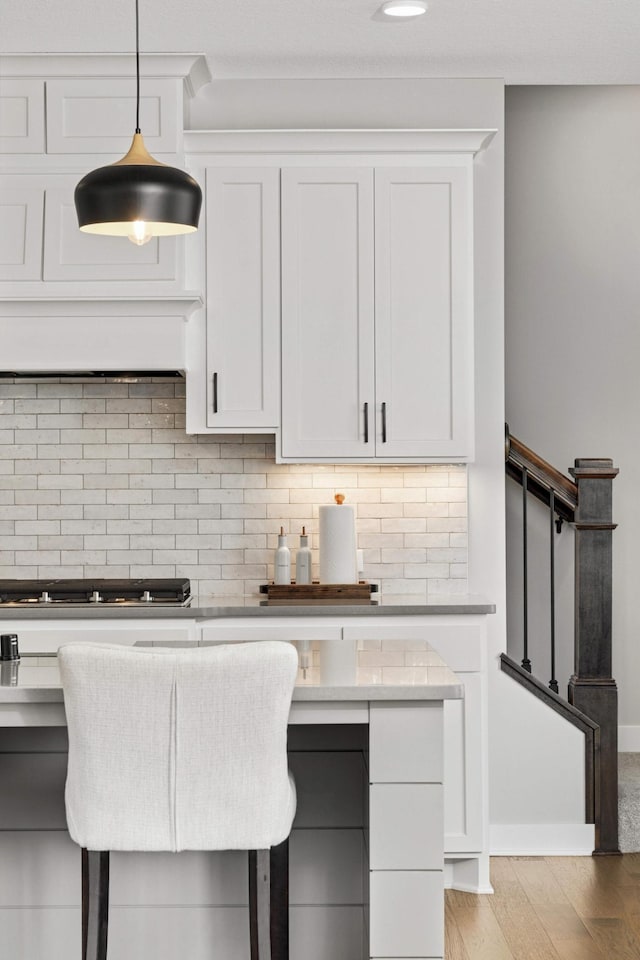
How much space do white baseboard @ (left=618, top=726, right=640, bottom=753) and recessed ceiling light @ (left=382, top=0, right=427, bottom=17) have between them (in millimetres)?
3303

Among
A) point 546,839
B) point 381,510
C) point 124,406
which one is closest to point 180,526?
point 124,406

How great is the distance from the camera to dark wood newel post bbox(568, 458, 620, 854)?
14.1 feet

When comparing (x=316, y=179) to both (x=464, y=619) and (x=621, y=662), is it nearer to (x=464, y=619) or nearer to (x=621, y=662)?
(x=464, y=619)

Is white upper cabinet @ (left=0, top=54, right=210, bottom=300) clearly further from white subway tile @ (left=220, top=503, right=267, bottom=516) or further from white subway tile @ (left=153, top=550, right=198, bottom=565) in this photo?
white subway tile @ (left=153, top=550, right=198, bottom=565)

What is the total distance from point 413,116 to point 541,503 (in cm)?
185

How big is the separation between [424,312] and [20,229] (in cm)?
159

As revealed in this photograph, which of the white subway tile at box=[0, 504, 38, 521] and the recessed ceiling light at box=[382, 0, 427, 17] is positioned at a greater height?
the recessed ceiling light at box=[382, 0, 427, 17]

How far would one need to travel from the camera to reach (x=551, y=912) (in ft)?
12.0

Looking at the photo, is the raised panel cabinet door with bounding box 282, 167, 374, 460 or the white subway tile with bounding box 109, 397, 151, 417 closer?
the raised panel cabinet door with bounding box 282, 167, 374, 460

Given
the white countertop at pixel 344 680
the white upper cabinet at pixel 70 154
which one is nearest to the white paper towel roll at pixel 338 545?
the white upper cabinet at pixel 70 154

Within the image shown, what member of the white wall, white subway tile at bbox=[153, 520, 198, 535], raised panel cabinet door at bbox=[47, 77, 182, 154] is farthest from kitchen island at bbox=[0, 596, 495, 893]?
raised panel cabinet door at bbox=[47, 77, 182, 154]

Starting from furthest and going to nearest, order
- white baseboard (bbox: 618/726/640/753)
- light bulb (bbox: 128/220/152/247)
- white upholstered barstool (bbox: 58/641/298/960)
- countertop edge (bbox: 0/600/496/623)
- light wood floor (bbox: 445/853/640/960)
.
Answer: white baseboard (bbox: 618/726/640/753) → countertop edge (bbox: 0/600/496/623) → light wood floor (bbox: 445/853/640/960) → light bulb (bbox: 128/220/152/247) → white upholstered barstool (bbox: 58/641/298/960)

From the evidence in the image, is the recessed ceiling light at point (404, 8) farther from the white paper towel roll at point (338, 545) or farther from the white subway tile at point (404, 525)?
the white subway tile at point (404, 525)

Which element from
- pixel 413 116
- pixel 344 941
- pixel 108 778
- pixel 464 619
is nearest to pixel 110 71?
pixel 413 116
